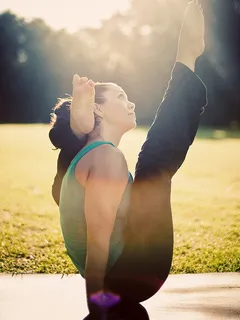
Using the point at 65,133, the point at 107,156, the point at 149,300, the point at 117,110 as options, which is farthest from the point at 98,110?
the point at 149,300

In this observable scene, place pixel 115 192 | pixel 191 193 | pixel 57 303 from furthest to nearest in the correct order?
1. pixel 191 193
2. pixel 57 303
3. pixel 115 192

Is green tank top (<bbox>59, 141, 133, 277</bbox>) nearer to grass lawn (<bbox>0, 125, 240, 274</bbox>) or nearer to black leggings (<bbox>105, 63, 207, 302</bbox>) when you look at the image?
black leggings (<bbox>105, 63, 207, 302</bbox>)

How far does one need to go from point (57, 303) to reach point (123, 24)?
21674 millimetres

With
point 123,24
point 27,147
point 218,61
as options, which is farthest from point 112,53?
point 27,147

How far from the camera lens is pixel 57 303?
320 centimetres

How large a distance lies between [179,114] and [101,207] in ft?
1.86

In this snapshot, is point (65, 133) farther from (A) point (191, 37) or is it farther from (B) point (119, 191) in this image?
(A) point (191, 37)

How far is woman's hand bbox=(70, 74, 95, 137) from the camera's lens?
1944 mm

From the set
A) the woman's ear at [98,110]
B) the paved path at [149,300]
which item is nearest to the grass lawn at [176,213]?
the paved path at [149,300]

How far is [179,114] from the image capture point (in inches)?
84.7

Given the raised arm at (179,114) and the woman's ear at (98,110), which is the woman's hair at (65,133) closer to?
the woman's ear at (98,110)

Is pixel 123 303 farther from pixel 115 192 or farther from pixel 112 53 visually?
pixel 112 53

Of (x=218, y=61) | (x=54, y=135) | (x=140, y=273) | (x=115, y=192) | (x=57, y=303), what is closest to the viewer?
(x=115, y=192)

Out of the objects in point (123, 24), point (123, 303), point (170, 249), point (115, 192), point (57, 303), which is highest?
point (123, 24)
